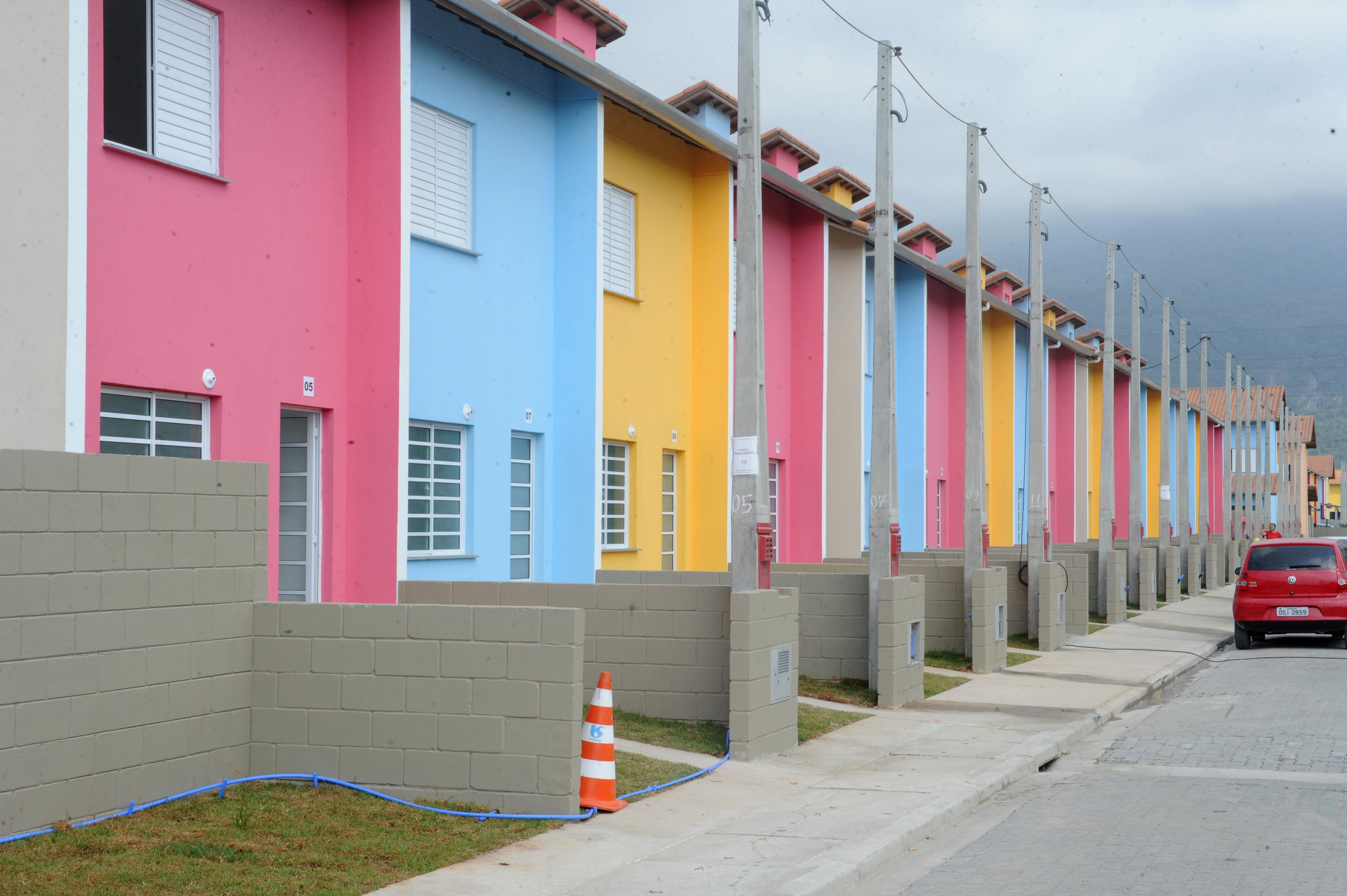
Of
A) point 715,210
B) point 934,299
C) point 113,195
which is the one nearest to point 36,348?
point 113,195

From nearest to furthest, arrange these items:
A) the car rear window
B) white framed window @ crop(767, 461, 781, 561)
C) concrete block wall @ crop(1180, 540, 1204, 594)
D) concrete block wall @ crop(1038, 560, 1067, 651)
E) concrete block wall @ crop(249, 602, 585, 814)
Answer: concrete block wall @ crop(249, 602, 585, 814), concrete block wall @ crop(1038, 560, 1067, 651), the car rear window, white framed window @ crop(767, 461, 781, 561), concrete block wall @ crop(1180, 540, 1204, 594)

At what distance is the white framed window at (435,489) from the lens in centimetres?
1398

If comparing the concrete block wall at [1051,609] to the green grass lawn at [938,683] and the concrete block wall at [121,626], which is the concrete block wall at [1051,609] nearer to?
the green grass lawn at [938,683]

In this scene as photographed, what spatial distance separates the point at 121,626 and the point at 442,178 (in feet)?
25.5

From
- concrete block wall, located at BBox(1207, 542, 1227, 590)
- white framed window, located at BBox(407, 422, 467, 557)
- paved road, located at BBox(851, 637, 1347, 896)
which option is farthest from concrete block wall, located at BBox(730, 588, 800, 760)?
concrete block wall, located at BBox(1207, 542, 1227, 590)

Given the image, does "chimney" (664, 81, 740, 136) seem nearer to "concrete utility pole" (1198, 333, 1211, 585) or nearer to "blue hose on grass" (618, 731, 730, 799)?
"blue hose on grass" (618, 731, 730, 799)

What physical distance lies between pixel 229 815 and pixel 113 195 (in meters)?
5.24

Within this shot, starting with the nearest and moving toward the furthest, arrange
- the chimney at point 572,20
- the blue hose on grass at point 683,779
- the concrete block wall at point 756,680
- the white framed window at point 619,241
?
the blue hose on grass at point 683,779
the concrete block wall at point 756,680
the chimney at point 572,20
the white framed window at point 619,241

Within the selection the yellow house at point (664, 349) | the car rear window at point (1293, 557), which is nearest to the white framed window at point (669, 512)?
the yellow house at point (664, 349)

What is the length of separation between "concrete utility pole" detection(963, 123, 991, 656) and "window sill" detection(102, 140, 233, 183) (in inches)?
421

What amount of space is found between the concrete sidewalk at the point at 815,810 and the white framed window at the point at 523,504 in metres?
4.35

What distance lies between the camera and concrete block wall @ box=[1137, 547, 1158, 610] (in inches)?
1230

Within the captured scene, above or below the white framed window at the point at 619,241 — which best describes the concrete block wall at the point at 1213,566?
below

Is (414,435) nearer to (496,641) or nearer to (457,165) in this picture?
(457,165)
